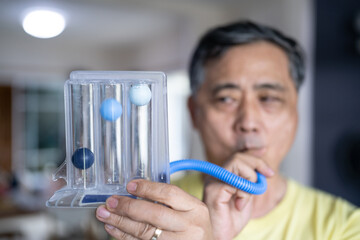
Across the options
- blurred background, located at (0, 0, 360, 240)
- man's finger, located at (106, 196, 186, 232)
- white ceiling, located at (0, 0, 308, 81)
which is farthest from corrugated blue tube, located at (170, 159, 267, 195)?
white ceiling, located at (0, 0, 308, 81)

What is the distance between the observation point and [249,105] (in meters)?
0.84

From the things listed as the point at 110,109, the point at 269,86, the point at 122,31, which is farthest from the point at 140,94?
the point at 122,31

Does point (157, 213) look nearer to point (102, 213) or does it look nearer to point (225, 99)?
point (102, 213)

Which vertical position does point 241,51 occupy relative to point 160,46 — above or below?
below

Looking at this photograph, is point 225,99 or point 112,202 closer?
point 112,202

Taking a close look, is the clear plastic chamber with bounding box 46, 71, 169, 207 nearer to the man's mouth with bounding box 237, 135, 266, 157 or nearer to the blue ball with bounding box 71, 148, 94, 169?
the blue ball with bounding box 71, 148, 94, 169

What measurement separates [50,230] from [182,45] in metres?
2.51

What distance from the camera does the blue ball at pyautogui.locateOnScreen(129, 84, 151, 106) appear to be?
0.55 m

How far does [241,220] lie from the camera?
69 centimetres

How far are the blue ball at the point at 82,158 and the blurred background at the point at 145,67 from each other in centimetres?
31

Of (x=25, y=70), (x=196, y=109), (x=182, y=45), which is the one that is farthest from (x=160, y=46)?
(x=196, y=109)

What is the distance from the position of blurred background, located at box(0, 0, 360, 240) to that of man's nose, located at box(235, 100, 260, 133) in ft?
1.57

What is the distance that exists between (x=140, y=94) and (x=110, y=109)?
58 mm

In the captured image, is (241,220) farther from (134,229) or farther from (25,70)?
(25,70)
